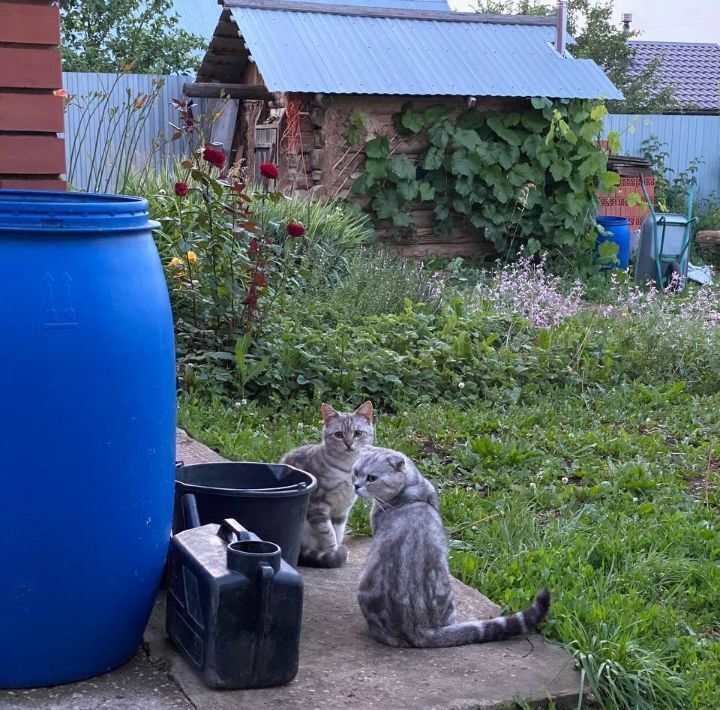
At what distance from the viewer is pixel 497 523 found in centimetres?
420

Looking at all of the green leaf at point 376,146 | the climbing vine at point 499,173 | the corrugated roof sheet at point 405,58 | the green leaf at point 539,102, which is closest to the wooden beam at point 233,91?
the corrugated roof sheet at point 405,58

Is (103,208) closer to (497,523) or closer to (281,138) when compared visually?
(497,523)

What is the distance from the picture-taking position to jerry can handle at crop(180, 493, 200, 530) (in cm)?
311

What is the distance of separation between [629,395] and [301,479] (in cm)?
369

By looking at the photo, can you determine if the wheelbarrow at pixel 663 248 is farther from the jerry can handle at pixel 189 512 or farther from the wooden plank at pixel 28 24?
the jerry can handle at pixel 189 512

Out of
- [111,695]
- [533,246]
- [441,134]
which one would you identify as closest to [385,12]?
[441,134]

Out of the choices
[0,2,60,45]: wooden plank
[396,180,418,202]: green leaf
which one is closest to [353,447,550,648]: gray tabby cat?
[0,2,60,45]: wooden plank

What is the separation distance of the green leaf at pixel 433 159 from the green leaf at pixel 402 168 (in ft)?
0.62

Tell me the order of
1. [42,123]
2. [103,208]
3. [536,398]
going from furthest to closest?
[536,398], [42,123], [103,208]

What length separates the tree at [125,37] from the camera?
18.0 meters

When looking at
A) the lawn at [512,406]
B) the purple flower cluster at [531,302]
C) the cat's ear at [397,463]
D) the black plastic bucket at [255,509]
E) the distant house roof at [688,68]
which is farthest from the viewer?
the distant house roof at [688,68]

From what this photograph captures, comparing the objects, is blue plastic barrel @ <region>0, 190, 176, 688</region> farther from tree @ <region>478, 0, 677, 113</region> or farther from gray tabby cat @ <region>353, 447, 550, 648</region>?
tree @ <region>478, 0, 677, 113</region>

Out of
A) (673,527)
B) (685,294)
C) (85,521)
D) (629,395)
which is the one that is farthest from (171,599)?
(685,294)

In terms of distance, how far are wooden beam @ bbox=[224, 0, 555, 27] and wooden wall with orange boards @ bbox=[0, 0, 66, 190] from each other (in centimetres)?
870
